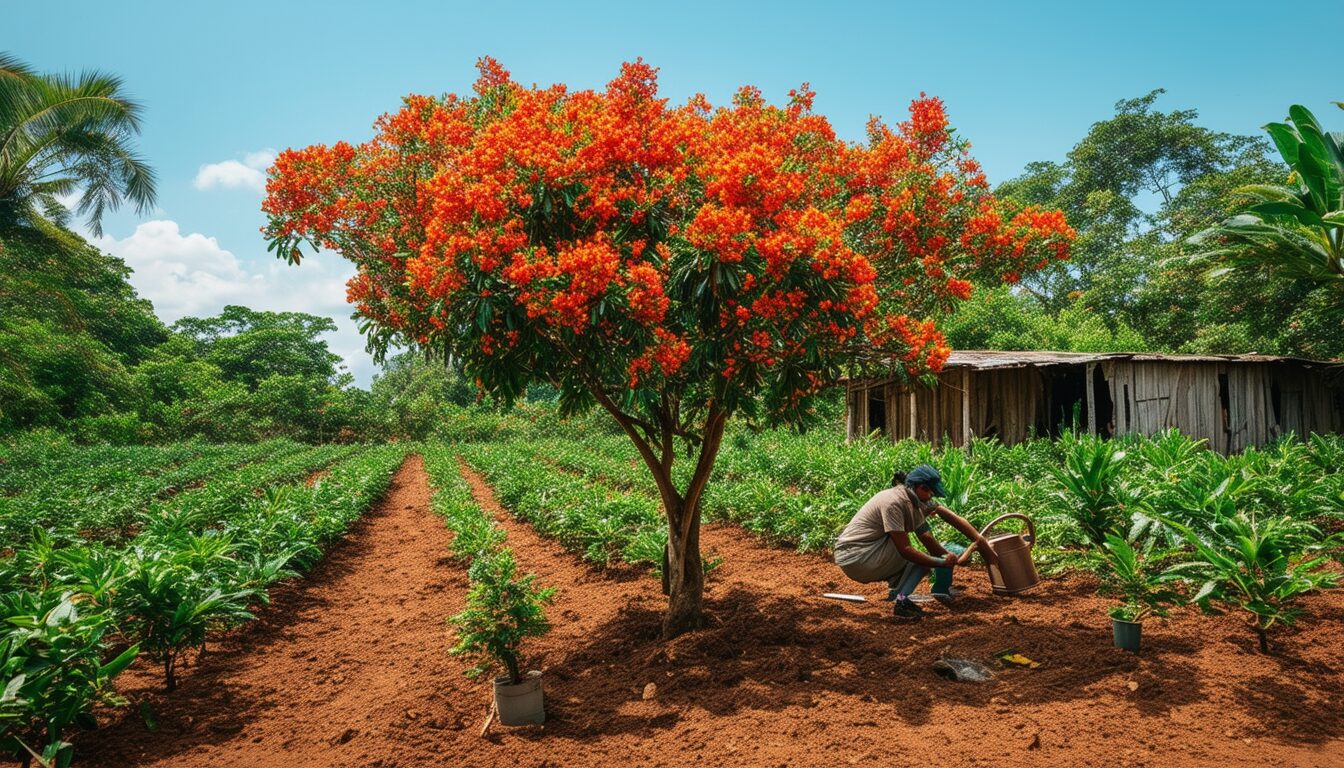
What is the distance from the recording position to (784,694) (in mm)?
4285

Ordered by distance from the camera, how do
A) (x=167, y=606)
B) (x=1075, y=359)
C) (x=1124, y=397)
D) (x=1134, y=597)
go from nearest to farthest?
(x=1134, y=597)
(x=167, y=606)
(x=1075, y=359)
(x=1124, y=397)

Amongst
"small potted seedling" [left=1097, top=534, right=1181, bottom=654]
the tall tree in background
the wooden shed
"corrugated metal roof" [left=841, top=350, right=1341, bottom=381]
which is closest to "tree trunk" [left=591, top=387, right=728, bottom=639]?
"small potted seedling" [left=1097, top=534, right=1181, bottom=654]

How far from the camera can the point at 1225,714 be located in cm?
359

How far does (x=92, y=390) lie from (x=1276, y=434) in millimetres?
41044

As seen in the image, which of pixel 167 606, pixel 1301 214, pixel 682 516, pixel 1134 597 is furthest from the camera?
pixel 1301 214

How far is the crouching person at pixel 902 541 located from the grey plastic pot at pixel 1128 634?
1035 mm

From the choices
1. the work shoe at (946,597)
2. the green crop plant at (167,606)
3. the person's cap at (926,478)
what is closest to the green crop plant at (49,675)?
the green crop plant at (167,606)

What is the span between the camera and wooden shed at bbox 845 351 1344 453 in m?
14.0

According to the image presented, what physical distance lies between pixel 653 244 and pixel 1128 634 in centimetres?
377

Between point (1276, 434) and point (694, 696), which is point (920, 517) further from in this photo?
point (1276, 434)

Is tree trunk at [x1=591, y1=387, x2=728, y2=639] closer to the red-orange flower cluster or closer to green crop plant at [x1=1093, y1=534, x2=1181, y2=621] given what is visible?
the red-orange flower cluster

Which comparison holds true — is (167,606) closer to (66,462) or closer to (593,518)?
→ (593,518)

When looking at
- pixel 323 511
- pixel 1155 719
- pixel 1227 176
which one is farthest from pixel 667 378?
pixel 1227 176

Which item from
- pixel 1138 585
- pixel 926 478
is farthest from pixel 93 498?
pixel 1138 585
